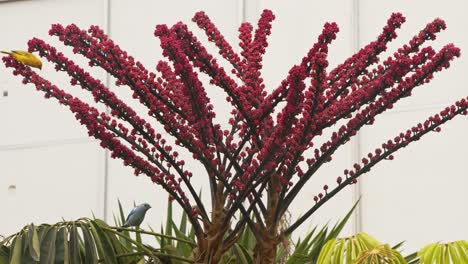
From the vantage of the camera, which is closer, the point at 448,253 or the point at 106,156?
the point at 448,253

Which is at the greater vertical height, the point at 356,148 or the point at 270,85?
the point at 270,85

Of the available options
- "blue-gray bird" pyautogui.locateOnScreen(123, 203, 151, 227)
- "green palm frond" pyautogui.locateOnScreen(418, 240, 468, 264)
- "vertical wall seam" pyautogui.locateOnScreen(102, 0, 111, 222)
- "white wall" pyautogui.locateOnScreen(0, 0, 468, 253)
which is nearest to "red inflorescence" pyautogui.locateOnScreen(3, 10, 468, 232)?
"green palm frond" pyautogui.locateOnScreen(418, 240, 468, 264)

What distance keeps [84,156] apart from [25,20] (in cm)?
86

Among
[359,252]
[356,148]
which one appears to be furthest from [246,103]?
[356,148]

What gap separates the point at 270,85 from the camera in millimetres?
5109

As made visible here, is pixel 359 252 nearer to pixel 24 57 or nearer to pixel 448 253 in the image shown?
pixel 448 253

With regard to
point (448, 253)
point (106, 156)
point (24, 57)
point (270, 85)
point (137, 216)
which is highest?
point (270, 85)

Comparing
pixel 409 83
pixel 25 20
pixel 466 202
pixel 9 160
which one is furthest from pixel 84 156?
pixel 409 83

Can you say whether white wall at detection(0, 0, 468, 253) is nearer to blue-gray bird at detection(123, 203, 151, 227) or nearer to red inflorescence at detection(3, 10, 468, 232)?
blue-gray bird at detection(123, 203, 151, 227)

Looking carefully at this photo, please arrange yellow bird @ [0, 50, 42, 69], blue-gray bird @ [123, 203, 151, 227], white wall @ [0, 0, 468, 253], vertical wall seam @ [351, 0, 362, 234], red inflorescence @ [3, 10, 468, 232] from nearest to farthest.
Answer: red inflorescence @ [3, 10, 468, 232], yellow bird @ [0, 50, 42, 69], blue-gray bird @ [123, 203, 151, 227], white wall @ [0, 0, 468, 253], vertical wall seam @ [351, 0, 362, 234]

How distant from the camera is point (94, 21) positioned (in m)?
5.76

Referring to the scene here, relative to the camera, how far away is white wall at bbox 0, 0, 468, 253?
15.0 feet

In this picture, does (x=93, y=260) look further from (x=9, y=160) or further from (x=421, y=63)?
(x=9, y=160)

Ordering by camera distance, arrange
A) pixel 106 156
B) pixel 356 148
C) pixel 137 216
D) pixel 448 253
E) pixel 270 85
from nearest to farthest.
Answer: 1. pixel 448 253
2. pixel 137 216
3. pixel 356 148
4. pixel 270 85
5. pixel 106 156
